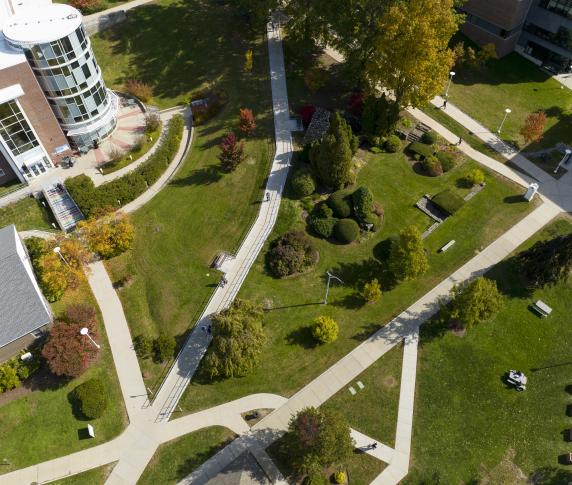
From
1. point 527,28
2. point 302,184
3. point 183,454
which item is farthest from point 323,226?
point 527,28

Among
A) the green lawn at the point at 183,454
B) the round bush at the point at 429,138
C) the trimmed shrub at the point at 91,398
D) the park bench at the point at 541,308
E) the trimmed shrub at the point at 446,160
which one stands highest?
the round bush at the point at 429,138

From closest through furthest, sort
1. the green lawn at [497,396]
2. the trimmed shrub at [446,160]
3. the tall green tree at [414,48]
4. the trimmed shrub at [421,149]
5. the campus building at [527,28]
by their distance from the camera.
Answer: the green lawn at [497,396] < the tall green tree at [414,48] < the trimmed shrub at [446,160] < the trimmed shrub at [421,149] < the campus building at [527,28]

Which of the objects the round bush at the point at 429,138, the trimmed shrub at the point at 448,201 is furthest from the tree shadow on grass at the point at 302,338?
the round bush at the point at 429,138

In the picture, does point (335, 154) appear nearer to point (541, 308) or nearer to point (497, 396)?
point (541, 308)

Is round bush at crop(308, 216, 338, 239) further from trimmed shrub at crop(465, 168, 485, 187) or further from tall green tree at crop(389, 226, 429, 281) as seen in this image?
trimmed shrub at crop(465, 168, 485, 187)

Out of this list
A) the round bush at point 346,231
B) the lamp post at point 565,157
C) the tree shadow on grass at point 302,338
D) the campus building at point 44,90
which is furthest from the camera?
the lamp post at point 565,157

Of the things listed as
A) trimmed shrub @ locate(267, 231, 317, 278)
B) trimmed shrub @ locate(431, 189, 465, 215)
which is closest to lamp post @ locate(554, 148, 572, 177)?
trimmed shrub @ locate(431, 189, 465, 215)

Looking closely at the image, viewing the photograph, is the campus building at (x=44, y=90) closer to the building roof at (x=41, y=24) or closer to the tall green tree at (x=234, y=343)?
the building roof at (x=41, y=24)
